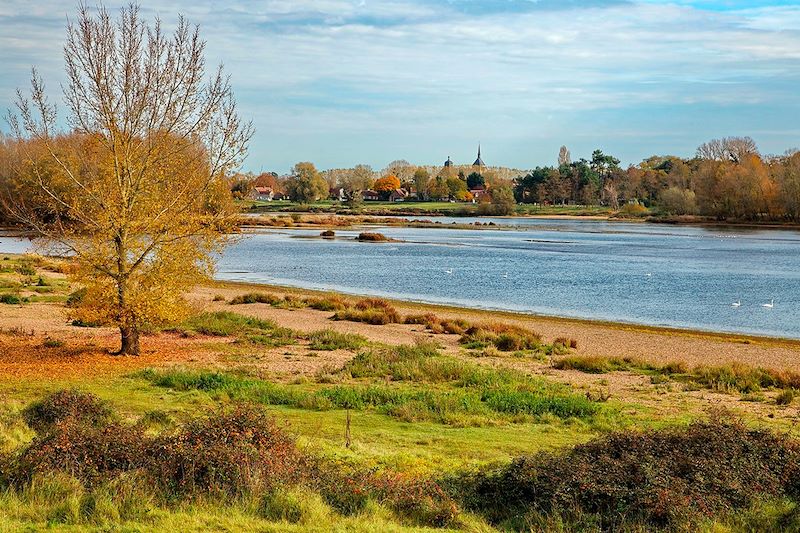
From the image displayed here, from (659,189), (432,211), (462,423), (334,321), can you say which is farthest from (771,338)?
(659,189)

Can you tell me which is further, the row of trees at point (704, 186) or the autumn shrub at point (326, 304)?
the row of trees at point (704, 186)

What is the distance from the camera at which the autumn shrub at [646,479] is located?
8.09 m

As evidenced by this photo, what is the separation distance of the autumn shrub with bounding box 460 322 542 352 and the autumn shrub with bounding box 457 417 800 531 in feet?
51.5

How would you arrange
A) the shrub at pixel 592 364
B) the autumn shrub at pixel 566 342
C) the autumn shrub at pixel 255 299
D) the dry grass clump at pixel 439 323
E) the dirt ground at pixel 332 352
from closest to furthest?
the dirt ground at pixel 332 352 < the shrub at pixel 592 364 < the autumn shrub at pixel 566 342 < the dry grass clump at pixel 439 323 < the autumn shrub at pixel 255 299

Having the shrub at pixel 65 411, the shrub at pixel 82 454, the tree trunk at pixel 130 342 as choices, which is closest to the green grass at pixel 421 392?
the tree trunk at pixel 130 342

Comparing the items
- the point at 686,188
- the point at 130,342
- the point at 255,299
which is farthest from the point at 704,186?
the point at 130,342

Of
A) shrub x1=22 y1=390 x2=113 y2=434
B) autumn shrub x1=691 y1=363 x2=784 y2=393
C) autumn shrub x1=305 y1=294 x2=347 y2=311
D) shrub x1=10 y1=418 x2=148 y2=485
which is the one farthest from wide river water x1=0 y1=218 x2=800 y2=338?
shrub x1=10 y1=418 x2=148 y2=485

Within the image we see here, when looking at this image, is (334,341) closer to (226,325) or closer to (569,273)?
(226,325)

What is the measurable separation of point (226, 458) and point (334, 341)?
51.6 ft

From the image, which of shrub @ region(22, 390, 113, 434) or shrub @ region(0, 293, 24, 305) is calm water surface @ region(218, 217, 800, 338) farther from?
shrub @ region(22, 390, 113, 434)

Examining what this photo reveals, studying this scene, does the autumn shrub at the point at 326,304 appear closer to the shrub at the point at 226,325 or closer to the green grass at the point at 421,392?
the shrub at the point at 226,325

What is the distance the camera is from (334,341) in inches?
959

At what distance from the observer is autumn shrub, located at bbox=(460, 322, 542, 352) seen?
1013 inches

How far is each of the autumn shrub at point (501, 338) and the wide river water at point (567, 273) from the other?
320 inches
